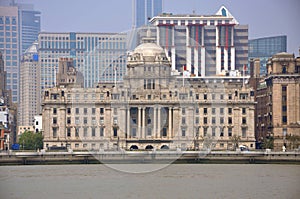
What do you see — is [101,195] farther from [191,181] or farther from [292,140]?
[292,140]

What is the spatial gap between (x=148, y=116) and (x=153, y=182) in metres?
86.1

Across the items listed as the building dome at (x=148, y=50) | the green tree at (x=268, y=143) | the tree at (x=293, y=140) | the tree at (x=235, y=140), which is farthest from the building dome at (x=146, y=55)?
the tree at (x=293, y=140)

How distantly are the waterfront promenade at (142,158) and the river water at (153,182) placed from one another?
7.84m

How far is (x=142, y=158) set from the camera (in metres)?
134

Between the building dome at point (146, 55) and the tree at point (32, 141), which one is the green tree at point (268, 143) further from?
the tree at point (32, 141)

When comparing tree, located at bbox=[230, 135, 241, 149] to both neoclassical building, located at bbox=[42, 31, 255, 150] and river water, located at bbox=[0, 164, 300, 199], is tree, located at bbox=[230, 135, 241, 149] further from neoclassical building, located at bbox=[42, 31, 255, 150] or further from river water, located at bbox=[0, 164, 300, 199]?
river water, located at bbox=[0, 164, 300, 199]

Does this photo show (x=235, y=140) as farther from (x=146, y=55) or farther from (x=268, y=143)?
(x=146, y=55)

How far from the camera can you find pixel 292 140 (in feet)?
545

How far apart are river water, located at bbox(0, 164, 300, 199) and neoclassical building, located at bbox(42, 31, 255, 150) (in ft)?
184

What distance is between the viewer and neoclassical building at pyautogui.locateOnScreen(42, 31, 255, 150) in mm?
178875

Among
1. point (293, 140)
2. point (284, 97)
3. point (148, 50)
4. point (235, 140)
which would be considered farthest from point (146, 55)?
point (293, 140)

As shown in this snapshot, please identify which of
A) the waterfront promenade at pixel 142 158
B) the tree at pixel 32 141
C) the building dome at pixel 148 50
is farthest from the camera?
the building dome at pixel 148 50

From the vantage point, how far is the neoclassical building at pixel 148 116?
178875 millimetres

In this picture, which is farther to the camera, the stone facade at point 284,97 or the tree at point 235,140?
the tree at point 235,140
